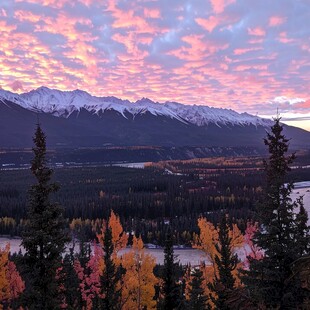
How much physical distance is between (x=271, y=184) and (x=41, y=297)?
12.2 metres

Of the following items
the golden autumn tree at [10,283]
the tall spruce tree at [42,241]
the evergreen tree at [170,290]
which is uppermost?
the tall spruce tree at [42,241]

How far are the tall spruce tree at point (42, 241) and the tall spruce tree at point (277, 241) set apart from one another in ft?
30.2

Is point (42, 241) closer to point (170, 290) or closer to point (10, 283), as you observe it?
point (170, 290)

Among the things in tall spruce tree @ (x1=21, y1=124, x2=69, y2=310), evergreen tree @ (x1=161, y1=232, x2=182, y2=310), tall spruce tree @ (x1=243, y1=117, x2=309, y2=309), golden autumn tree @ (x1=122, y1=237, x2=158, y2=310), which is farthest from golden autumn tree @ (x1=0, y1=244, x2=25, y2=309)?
tall spruce tree @ (x1=243, y1=117, x2=309, y2=309)

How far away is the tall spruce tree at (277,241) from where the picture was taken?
17266 millimetres

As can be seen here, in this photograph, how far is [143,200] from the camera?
15625cm

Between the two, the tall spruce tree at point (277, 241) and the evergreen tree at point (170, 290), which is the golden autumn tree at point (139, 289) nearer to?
the evergreen tree at point (170, 290)

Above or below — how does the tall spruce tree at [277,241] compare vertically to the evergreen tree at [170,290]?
above

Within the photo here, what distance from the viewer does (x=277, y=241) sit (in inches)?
726

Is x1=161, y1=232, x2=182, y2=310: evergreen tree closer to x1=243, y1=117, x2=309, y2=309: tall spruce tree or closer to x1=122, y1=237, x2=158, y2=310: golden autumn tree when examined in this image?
x1=243, y1=117, x2=309, y2=309: tall spruce tree

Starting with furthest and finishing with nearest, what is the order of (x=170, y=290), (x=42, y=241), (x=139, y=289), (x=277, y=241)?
(x=139, y=289)
(x=170, y=290)
(x=42, y=241)
(x=277, y=241)

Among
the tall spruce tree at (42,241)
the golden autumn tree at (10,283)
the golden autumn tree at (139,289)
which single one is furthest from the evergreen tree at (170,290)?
the golden autumn tree at (10,283)

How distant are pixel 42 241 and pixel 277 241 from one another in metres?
11.1

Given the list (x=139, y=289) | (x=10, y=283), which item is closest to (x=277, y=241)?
(x=139, y=289)
